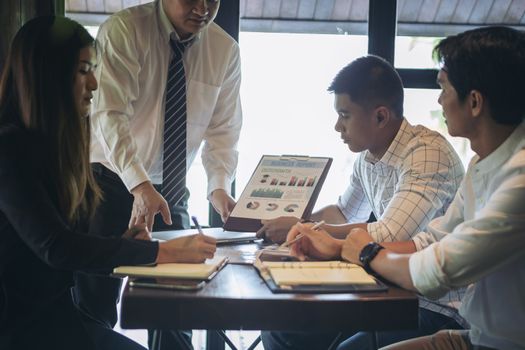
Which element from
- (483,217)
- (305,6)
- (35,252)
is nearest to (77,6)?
(305,6)

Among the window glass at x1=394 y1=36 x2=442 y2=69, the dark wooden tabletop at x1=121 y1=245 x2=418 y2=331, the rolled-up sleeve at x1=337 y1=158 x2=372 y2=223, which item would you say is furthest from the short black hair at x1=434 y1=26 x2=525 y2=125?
the window glass at x1=394 y1=36 x2=442 y2=69

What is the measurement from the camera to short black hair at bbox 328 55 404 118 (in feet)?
6.17

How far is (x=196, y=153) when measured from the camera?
7.87ft

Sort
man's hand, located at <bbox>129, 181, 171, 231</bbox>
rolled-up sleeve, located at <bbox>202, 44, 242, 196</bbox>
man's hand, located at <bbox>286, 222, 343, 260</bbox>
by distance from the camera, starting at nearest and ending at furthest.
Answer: man's hand, located at <bbox>286, 222, 343, 260</bbox> < man's hand, located at <bbox>129, 181, 171, 231</bbox> < rolled-up sleeve, located at <bbox>202, 44, 242, 196</bbox>

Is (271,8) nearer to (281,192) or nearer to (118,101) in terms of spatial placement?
(118,101)

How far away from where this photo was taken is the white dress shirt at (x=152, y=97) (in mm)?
2012

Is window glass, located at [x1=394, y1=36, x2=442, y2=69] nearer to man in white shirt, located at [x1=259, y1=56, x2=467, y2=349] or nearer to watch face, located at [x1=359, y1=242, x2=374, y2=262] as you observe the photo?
man in white shirt, located at [x1=259, y1=56, x2=467, y2=349]

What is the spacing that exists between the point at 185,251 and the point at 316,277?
31 cm

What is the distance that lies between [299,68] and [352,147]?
945 mm

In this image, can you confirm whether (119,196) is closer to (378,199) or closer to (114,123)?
(114,123)

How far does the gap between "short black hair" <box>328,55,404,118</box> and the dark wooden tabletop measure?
93 cm

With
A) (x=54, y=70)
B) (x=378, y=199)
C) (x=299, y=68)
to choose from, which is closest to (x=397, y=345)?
(x=378, y=199)

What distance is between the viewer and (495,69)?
1.24 meters

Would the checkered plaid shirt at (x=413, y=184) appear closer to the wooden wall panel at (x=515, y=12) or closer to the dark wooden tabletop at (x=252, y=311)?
the dark wooden tabletop at (x=252, y=311)
